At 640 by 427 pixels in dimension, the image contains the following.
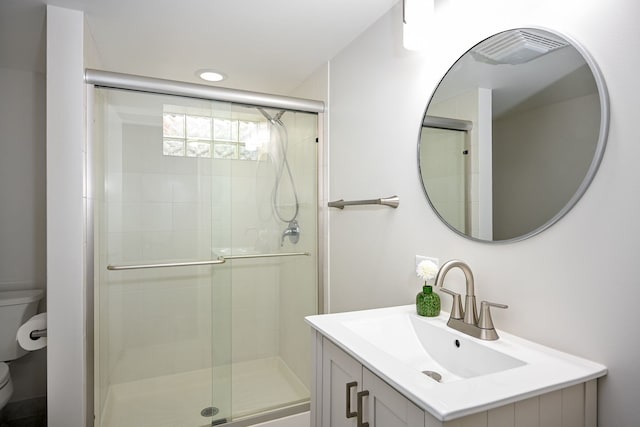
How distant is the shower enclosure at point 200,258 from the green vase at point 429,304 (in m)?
1.08

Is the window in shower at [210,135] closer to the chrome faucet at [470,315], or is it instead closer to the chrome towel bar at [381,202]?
the chrome towel bar at [381,202]

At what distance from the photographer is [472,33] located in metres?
1.23

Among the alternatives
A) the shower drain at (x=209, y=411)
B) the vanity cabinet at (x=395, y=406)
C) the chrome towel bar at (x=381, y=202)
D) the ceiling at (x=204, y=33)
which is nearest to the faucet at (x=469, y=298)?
the vanity cabinet at (x=395, y=406)

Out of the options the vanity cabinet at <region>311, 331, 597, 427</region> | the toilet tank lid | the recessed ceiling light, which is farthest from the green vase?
the toilet tank lid

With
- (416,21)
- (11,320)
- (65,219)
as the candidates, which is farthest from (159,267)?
(416,21)

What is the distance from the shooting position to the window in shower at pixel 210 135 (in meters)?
1.95

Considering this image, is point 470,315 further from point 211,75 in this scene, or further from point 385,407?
point 211,75

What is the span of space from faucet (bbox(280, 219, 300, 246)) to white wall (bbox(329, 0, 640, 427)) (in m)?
0.48

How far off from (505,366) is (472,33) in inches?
41.8

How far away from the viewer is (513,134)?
3.64 ft

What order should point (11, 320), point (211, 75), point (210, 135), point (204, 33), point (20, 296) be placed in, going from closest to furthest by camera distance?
point (204, 33)
point (210, 135)
point (11, 320)
point (20, 296)
point (211, 75)

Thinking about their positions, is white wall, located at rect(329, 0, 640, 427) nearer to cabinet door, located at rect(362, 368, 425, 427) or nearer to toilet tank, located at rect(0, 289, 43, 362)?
cabinet door, located at rect(362, 368, 425, 427)

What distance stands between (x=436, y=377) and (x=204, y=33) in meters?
1.91

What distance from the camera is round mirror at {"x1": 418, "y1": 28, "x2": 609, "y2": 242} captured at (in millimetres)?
935
